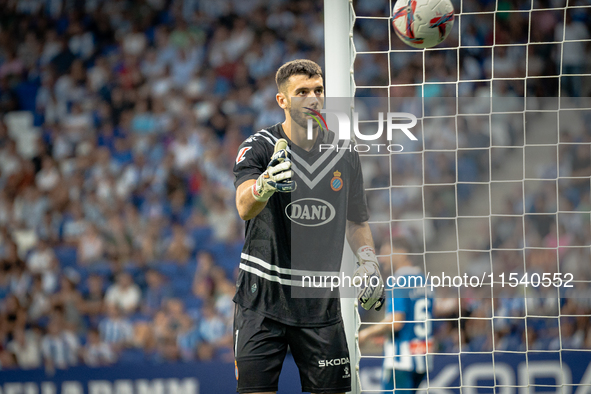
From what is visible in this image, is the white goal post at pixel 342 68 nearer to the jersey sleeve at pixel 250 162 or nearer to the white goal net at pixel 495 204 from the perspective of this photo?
the jersey sleeve at pixel 250 162

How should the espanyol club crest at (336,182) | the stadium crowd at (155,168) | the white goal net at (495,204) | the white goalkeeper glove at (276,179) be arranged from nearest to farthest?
the white goalkeeper glove at (276,179)
the espanyol club crest at (336,182)
the white goal net at (495,204)
the stadium crowd at (155,168)

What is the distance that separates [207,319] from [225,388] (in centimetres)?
99

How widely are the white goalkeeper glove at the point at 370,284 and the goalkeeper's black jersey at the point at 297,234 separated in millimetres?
129

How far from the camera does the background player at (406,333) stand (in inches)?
157

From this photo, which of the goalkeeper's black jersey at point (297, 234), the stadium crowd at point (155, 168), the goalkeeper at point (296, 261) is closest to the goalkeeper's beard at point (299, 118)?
the goalkeeper at point (296, 261)

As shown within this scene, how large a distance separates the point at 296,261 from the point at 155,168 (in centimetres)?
494

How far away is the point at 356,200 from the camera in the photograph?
9.60ft

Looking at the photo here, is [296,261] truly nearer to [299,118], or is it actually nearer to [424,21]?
[299,118]

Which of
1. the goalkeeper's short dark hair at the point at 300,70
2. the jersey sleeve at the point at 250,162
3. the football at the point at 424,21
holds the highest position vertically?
the football at the point at 424,21

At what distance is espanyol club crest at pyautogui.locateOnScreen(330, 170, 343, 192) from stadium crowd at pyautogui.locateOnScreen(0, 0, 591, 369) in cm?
249

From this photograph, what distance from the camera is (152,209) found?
23.0ft

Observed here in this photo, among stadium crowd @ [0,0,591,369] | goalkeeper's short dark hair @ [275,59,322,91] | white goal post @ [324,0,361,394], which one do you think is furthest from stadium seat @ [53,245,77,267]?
goalkeeper's short dark hair @ [275,59,322,91]

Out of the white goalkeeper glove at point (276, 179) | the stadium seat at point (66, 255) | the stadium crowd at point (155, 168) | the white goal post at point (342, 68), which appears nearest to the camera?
the white goalkeeper glove at point (276, 179)

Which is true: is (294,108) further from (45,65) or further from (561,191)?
(45,65)
